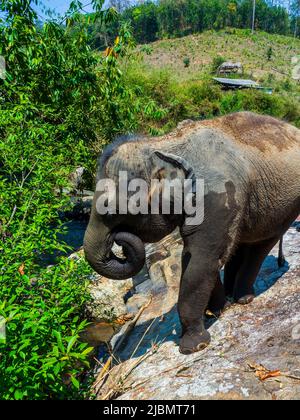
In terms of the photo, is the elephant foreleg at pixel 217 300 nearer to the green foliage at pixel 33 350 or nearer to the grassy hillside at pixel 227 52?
the green foliage at pixel 33 350

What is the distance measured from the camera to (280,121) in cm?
503

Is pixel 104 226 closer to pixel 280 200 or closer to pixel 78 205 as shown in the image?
pixel 280 200

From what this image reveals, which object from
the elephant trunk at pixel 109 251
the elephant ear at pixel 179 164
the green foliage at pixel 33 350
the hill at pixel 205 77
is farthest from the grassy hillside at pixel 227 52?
the green foliage at pixel 33 350

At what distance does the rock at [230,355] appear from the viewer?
376cm

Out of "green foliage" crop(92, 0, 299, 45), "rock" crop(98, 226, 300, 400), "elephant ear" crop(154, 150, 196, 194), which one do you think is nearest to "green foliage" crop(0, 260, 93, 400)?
"rock" crop(98, 226, 300, 400)

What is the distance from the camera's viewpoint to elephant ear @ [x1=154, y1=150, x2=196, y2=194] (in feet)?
13.3

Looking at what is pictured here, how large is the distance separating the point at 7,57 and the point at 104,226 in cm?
536

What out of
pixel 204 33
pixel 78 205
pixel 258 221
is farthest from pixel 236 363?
pixel 204 33

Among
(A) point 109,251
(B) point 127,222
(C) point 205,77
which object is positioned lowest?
(A) point 109,251

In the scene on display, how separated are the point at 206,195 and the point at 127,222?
788 millimetres

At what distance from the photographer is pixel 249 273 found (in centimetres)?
529

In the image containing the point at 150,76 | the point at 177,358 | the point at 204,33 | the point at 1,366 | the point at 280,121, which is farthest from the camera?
the point at 204,33

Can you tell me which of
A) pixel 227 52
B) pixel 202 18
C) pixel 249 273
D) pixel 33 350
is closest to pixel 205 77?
pixel 249 273

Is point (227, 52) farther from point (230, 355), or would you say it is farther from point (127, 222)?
point (230, 355)
